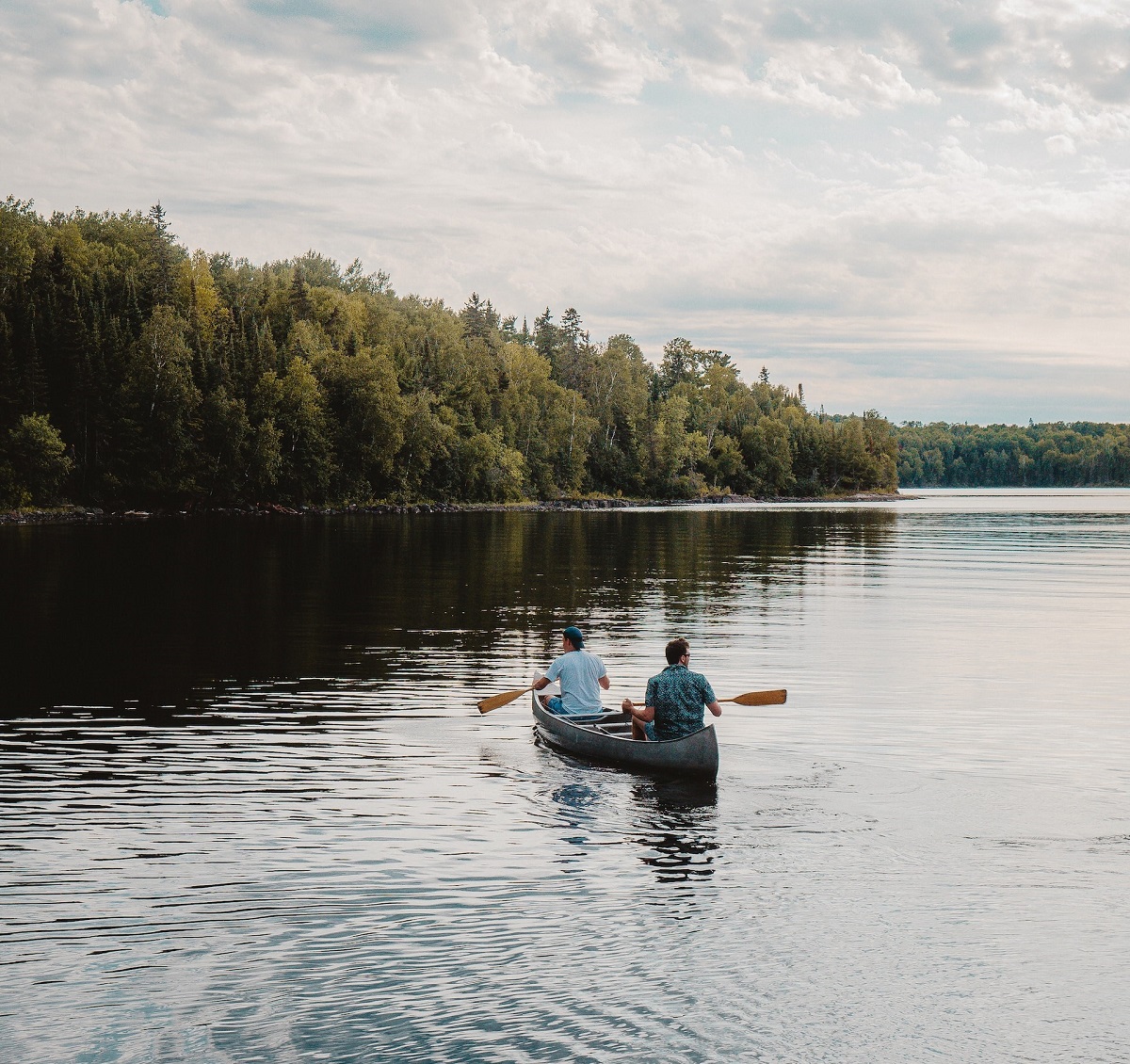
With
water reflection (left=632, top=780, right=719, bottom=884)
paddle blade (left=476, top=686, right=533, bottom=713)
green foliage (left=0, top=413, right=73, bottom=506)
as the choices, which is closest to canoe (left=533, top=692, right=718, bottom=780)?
water reflection (left=632, top=780, right=719, bottom=884)

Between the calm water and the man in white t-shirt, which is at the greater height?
the man in white t-shirt

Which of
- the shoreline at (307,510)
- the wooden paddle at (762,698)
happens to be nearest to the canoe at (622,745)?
the wooden paddle at (762,698)

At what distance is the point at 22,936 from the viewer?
10.9m

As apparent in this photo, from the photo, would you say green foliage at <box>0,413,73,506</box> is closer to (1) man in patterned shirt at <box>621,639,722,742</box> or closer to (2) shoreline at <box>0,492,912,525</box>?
(2) shoreline at <box>0,492,912,525</box>

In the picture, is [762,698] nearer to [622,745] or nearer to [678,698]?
[678,698]

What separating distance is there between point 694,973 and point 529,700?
50.1 feet

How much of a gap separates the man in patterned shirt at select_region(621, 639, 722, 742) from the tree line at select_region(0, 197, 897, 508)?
94.7 meters

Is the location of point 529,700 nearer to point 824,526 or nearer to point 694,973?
point 694,973

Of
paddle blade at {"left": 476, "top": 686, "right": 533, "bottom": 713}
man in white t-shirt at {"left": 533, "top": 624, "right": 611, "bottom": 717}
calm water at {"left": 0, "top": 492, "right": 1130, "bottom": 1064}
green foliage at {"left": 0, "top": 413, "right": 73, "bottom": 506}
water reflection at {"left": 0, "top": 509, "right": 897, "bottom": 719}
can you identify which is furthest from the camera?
green foliage at {"left": 0, "top": 413, "right": 73, "bottom": 506}

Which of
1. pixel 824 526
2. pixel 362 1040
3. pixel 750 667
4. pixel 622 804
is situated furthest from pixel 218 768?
pixel 824 526

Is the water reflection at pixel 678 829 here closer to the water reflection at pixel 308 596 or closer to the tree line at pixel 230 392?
the water reflection at pixel 308 596

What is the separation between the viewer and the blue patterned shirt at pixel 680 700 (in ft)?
59.3

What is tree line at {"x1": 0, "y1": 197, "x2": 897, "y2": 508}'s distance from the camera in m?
111

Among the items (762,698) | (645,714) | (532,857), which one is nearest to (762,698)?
(762,698)
